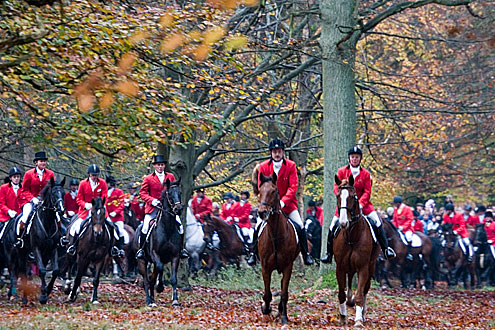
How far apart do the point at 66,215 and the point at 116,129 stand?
31.6 ft

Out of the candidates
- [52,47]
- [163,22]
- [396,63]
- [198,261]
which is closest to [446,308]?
[198,261]

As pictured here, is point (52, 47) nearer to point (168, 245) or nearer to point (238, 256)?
point (168, 245)

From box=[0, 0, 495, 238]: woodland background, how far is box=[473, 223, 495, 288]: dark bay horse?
310 cm

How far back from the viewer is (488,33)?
2336 cm

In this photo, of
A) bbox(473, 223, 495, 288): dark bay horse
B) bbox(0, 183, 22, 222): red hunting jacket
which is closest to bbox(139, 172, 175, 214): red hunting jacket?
bbox(0, 183, 22, 222): red hunting jacket

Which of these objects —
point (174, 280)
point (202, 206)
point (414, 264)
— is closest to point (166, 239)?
point (174, 280)

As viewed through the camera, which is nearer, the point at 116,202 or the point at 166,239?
the point at 166,239

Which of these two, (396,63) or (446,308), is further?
(396,63)

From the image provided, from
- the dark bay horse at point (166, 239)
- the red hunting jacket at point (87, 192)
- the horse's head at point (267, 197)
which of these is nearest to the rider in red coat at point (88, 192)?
the red hunting jacket at point (87, 192)

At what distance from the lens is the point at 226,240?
25.6m

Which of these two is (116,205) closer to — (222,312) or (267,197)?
(222,312)

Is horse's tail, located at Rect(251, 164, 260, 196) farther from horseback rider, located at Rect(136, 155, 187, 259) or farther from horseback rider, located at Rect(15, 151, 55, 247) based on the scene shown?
horseback rider, located at Rect(15, 151, 55, 247)

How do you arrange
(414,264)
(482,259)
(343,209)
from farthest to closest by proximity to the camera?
(482,259) → (414,264) → (343,209)

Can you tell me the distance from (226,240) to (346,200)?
1390cm
